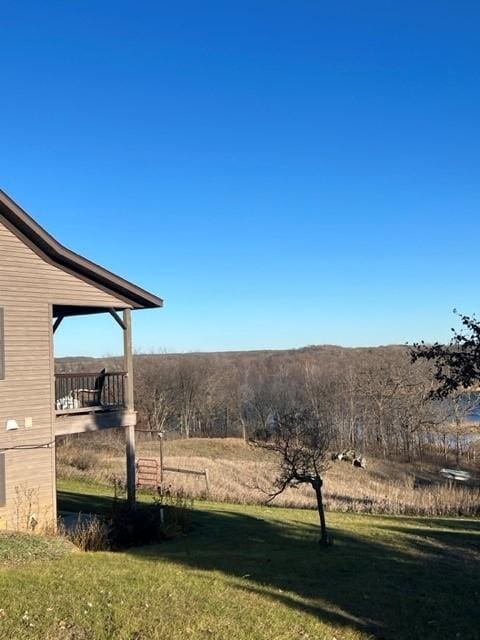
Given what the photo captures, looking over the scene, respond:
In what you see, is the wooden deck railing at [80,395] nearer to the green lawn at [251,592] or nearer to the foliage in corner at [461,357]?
the green lawn at [251,592]

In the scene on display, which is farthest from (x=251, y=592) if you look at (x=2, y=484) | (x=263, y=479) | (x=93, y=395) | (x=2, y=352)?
(x=263, y=479)

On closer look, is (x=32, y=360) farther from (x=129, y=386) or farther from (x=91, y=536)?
(x=91, y=536)

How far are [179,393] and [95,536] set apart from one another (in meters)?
50.6

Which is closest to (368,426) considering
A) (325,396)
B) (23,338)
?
(325,396)

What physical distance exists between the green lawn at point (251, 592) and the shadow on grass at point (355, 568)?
22 millimetres

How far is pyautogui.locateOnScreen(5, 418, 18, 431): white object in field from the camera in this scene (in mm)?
12906

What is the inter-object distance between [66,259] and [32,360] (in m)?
→ 2.32

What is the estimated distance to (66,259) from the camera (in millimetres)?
14016

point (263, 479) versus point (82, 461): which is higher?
point (82, 461)

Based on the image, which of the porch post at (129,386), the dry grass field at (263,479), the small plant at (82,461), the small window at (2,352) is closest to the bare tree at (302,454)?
the dry grass field at (263,479)

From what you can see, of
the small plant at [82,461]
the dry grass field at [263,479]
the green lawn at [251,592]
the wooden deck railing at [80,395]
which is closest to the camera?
the green lawn at [251,592]

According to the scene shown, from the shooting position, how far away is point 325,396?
54.3 m

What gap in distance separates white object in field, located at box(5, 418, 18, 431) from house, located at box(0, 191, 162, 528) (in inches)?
0.8

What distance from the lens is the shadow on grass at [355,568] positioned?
22.5ft
